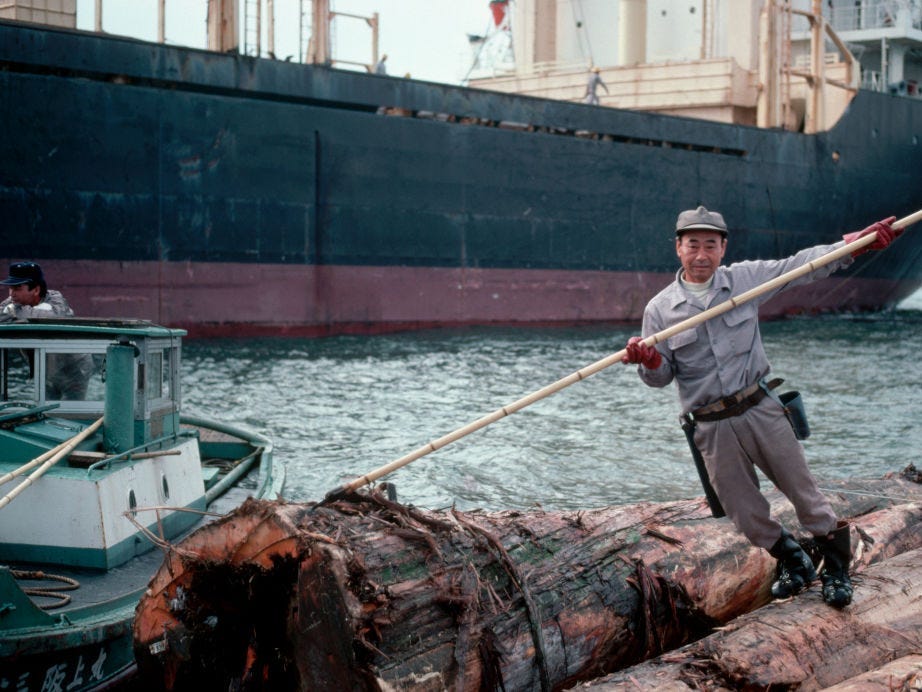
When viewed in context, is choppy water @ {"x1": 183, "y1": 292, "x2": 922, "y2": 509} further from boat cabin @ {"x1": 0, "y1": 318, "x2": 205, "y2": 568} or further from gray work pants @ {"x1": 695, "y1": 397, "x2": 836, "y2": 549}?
gray work pants @ {"x1": 695, "y1": 397, "x2": 836, "y2": 549}

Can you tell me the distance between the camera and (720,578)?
4.20 metres

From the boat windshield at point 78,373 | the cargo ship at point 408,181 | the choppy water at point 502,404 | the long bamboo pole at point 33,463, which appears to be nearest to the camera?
the long bamboo pole at point 33,463

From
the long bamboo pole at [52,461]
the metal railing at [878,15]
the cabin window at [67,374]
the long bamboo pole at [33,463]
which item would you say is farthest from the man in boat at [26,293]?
the metal railing at [878,15]

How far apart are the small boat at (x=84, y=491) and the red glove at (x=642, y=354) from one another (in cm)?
188

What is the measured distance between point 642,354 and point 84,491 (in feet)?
9.13

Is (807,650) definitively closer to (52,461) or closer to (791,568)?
(791,568)

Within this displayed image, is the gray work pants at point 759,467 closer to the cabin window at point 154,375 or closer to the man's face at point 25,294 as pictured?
the cabin window at point 154,375

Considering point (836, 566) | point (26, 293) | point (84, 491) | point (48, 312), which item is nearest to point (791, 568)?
point (836, 566)

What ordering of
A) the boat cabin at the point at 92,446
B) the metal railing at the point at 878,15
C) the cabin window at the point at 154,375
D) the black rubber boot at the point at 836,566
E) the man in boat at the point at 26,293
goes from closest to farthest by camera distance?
the black rubber boot at the point at 836,566 < the boat cabin at the point at 92,446 < the cabin window at the point at 154,375 < the man in boat at the point at 26,293 < the metal railing at the point at 878,15

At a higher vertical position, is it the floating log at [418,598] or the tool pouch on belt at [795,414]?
the tool pouch on belt at [795,414]

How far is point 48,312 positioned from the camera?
6.98 m

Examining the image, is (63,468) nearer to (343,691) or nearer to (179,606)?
(179,606)

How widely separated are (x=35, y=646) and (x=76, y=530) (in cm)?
84

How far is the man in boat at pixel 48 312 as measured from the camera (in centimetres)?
555
